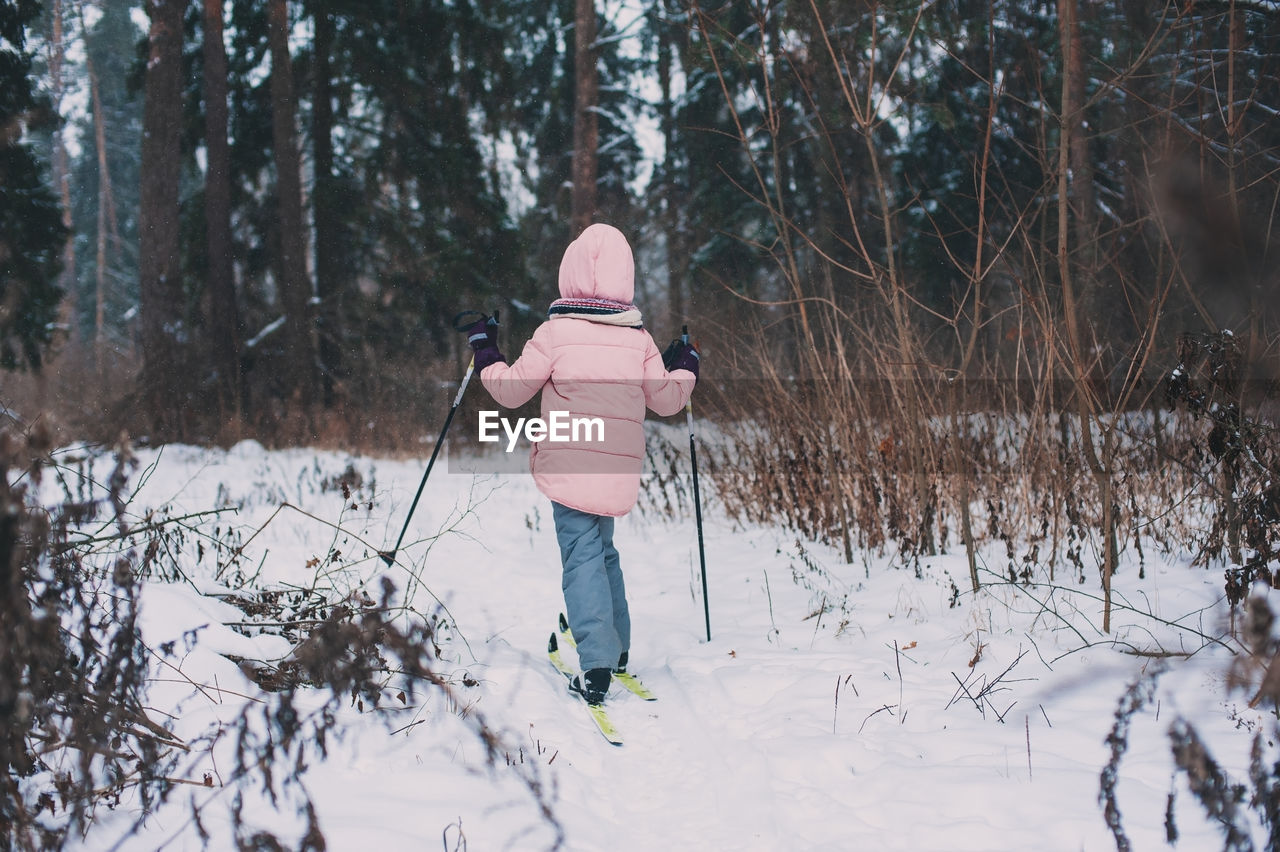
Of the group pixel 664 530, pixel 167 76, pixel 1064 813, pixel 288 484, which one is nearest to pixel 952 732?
pixel 1064 813

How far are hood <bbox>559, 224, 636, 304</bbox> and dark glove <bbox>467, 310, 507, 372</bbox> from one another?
379 millimetres

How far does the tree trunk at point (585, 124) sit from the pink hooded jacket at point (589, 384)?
8742mm

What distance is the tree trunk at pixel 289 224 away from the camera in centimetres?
1184

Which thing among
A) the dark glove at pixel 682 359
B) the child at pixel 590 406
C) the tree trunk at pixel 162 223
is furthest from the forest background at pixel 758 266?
the child at pixel 590 406

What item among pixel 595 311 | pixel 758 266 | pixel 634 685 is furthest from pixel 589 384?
pixel 758 266

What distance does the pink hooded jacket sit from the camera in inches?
128

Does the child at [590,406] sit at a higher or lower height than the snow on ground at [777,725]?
higher

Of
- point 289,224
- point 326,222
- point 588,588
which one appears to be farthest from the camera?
point 326,222

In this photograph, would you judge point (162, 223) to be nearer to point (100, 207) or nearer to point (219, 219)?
point (219, 219)

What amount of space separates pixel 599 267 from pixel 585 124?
9.74 metres

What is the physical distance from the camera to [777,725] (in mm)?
2967

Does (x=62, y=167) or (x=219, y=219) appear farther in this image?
(x=62, y=167)

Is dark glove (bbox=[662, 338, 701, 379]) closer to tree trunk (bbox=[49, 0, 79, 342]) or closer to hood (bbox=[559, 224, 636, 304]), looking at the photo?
hood (bbox=[559, 224, 636, 304])

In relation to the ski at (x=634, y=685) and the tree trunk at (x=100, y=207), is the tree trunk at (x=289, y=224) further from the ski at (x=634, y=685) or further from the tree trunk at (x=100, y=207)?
Result: the tree trunk at (x=100, y=207)
